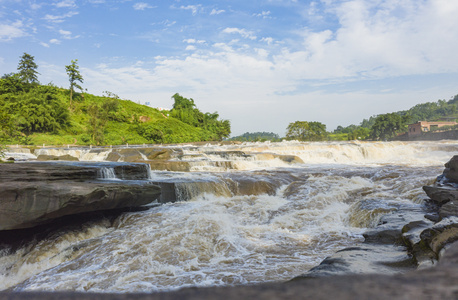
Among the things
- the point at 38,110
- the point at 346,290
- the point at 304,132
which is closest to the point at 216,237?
the point at 346,290

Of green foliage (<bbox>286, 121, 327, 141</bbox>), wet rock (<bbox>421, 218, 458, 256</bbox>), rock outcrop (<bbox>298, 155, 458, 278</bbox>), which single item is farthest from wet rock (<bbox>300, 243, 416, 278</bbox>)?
green foliage (<bbox>286, 121, 327, 141</bbox>)

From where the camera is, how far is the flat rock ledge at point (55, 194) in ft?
18.2

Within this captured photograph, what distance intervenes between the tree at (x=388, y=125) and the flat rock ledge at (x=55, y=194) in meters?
55.6

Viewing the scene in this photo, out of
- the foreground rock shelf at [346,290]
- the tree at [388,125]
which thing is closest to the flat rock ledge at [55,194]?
the foreground rock shelf at [346,290]

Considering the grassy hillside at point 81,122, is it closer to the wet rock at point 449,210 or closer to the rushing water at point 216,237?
the rushing water at point 216,237

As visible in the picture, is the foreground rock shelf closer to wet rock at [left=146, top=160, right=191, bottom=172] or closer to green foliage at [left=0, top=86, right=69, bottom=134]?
wet rock at [left=146, top=160, right=191, bottom=172]

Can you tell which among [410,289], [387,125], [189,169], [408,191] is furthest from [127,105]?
[410,289]

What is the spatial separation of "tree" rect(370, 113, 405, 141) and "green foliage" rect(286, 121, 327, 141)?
10176mm

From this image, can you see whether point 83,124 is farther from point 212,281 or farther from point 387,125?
point 387,125

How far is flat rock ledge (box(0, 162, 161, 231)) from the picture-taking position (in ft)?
18.2

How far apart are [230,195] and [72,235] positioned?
5.16 m

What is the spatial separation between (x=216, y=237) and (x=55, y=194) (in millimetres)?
3556

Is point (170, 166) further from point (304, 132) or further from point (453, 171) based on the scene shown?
point (304, 132)

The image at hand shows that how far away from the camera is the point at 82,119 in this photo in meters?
45.1
